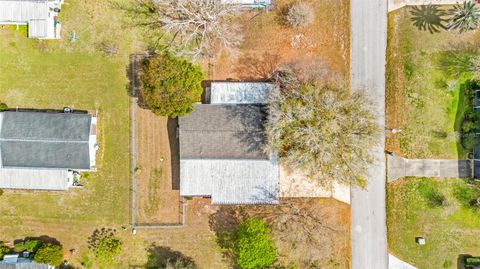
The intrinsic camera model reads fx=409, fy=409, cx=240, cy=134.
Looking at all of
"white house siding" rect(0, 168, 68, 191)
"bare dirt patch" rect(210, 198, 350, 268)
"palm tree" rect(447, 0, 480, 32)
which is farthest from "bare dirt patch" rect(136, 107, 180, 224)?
"palm tree" rect(447, 0, 480, 32)

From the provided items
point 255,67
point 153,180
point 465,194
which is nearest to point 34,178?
point 153,180

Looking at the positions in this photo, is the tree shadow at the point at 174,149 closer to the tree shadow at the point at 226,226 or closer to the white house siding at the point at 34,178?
the tree shadow at the point at 226,226

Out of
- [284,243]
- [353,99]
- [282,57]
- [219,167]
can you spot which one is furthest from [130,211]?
[353,99]

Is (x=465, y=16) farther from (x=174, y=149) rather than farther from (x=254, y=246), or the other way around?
(x=174, y=149)

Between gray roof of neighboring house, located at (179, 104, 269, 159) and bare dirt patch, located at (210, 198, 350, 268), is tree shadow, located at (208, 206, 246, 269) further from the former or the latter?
gray roof of neighboring house, located at (179, 104, 269, 159)

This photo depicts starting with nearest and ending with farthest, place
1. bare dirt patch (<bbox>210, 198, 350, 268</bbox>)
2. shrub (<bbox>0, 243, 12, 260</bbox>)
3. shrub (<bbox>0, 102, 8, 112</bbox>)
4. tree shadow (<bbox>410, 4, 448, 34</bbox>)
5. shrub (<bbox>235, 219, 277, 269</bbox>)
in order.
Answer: shrub (<bbox>235, 219, 277, 269</bbox>)
bare dirt patch (<bbox>210, 198, 350, 268</bbox>)
shrub (<bbox>0, 243, 12, 260</bbox>)
shrub (<bbox>0, 102, 8, 112</bbox>)
tree shadow (<bbox>410, 4, 448, 34</bbox>)

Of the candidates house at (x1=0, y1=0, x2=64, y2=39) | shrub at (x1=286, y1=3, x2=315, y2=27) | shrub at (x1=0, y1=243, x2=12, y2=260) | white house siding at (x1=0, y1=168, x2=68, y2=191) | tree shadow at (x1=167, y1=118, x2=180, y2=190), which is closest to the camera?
house at (x1=0, y1=0, x2=64, y2=39)

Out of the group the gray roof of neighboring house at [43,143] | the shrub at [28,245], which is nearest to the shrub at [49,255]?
the shrub at [28,245]
